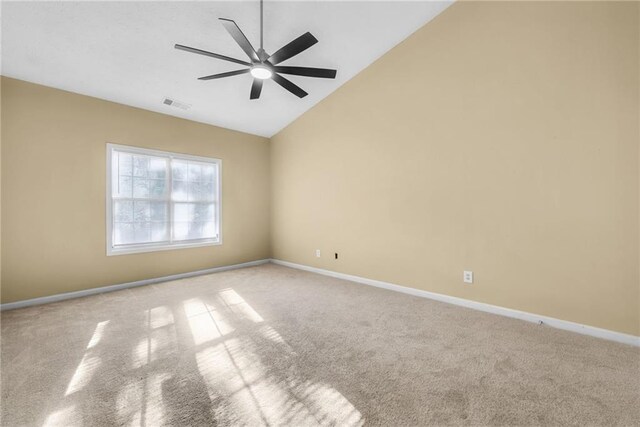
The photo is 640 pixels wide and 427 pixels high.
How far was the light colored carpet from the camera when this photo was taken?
1450mm

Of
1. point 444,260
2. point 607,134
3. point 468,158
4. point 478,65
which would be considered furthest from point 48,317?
point 607,134

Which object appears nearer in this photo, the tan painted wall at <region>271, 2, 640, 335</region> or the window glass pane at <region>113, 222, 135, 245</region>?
the tan painted wall at <region>271, 2, 640, 335</region>

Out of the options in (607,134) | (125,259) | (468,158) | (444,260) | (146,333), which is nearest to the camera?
(607,134)

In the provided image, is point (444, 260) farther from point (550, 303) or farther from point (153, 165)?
point (153, 165)

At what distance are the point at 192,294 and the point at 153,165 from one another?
2.13m

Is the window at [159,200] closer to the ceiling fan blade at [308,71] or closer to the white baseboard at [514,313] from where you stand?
the ceiling fan blade at [308,71]

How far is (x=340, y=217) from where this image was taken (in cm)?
432

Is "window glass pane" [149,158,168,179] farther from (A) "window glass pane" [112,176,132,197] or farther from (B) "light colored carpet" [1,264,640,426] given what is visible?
(B) "light colored carpet" [1,264,640,426]

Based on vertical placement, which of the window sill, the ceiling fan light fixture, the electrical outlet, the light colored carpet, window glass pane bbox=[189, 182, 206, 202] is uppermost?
the ceiling fan light fixture

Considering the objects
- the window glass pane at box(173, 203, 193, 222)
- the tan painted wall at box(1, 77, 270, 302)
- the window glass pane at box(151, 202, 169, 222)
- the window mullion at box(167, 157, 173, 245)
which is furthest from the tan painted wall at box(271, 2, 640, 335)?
the tan painted wall at box(1, 77, 270, 302)

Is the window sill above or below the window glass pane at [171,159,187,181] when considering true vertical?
below

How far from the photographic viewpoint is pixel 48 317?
2.78 metres

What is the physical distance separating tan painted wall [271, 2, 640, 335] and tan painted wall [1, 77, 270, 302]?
9.76 ft

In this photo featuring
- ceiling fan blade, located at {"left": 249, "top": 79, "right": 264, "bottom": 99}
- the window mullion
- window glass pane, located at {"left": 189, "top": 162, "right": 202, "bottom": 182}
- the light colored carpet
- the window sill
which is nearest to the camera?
the light colored carpet
